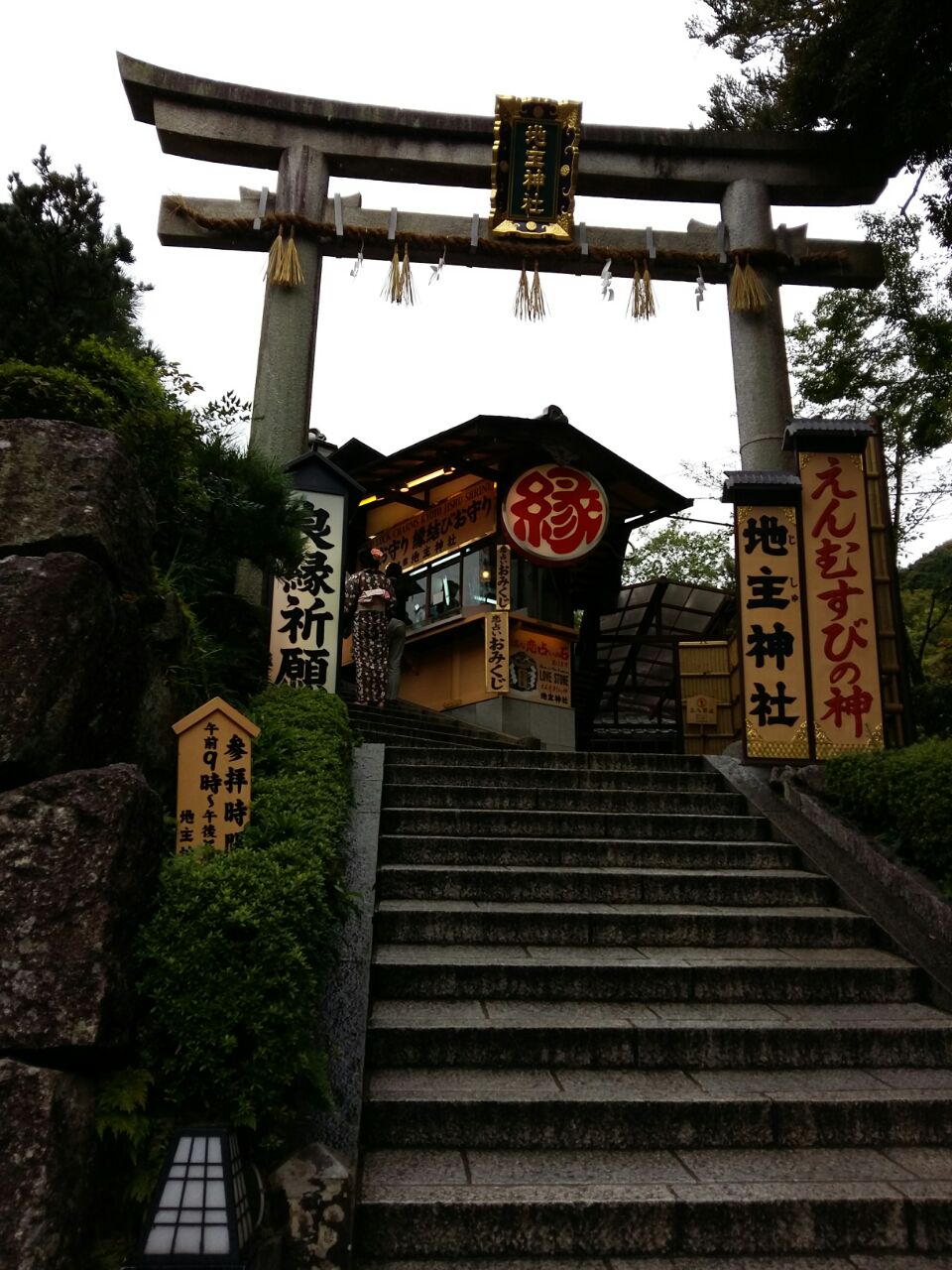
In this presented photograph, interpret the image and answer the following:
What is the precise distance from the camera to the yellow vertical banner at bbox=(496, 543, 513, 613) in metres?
14.9

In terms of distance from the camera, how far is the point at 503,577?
15.0 metres

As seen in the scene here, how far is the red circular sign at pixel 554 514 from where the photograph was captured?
43.1ft

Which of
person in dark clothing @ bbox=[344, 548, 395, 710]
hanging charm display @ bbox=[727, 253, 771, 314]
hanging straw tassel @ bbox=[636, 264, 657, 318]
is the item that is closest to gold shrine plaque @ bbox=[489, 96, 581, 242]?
hanging straw tassel @ bbox=[636, 264, 657, 318]

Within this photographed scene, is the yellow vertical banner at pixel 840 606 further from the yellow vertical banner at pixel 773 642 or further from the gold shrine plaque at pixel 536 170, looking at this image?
the gold shrine plaque at pixel 536 170

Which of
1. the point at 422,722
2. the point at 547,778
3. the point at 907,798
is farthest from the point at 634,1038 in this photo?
the point at 422,722

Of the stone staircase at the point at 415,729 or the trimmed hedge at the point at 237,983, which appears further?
the stone staircase at the point at 415,729

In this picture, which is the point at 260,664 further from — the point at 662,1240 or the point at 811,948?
the point at 662,1240

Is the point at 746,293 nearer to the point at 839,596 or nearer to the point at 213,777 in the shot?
the point at 839,596

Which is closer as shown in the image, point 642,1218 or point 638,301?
point 642,1218

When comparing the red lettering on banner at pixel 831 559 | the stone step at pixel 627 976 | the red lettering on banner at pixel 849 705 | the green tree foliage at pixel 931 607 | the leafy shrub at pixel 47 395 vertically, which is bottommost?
the stone step at pixel 627 976

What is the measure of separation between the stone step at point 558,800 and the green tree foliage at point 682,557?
24.9 meters

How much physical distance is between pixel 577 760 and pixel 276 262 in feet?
25.6

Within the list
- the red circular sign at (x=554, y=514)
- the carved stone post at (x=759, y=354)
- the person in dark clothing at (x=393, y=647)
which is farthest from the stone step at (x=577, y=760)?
the red circular sign at (x=554, y=514)

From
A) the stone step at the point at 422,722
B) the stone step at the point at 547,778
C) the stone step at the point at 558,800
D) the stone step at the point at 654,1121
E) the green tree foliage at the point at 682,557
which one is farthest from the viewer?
the green tree foliage at the point at 682,557
